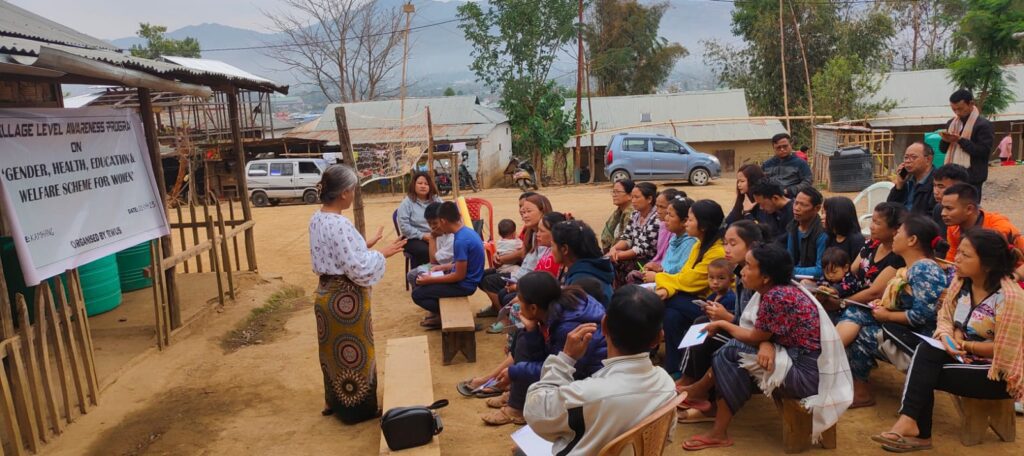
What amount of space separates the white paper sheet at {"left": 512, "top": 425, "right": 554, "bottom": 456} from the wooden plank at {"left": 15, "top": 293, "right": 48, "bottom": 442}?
123 inches

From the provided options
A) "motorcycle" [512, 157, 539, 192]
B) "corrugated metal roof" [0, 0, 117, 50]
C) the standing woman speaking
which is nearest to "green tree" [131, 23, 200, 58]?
"motorcycle" [512, 157, 539, 192]

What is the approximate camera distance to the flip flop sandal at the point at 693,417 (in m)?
4.11

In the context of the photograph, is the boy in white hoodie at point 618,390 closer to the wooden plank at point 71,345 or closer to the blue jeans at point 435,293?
the blue jeans at point 435,293

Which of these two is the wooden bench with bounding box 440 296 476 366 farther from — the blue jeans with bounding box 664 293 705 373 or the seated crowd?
the blue jeans with bounding box 664 293 705 373

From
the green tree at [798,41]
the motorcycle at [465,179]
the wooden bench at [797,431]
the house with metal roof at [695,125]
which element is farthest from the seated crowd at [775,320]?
the green tree at [798,41]

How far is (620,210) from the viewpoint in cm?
644

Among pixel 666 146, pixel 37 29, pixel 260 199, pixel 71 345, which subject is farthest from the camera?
pixel 260 199

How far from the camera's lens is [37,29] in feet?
23.0

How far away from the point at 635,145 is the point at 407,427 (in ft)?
55.9

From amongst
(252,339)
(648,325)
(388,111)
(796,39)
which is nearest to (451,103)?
(388,111)

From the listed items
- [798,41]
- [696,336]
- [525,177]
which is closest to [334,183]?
[696,336]

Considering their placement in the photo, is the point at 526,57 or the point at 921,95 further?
the point at 921,95

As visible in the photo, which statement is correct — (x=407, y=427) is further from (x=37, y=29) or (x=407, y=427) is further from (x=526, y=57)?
(x=526, y=57)

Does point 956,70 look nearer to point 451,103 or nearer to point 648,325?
point 648,325
